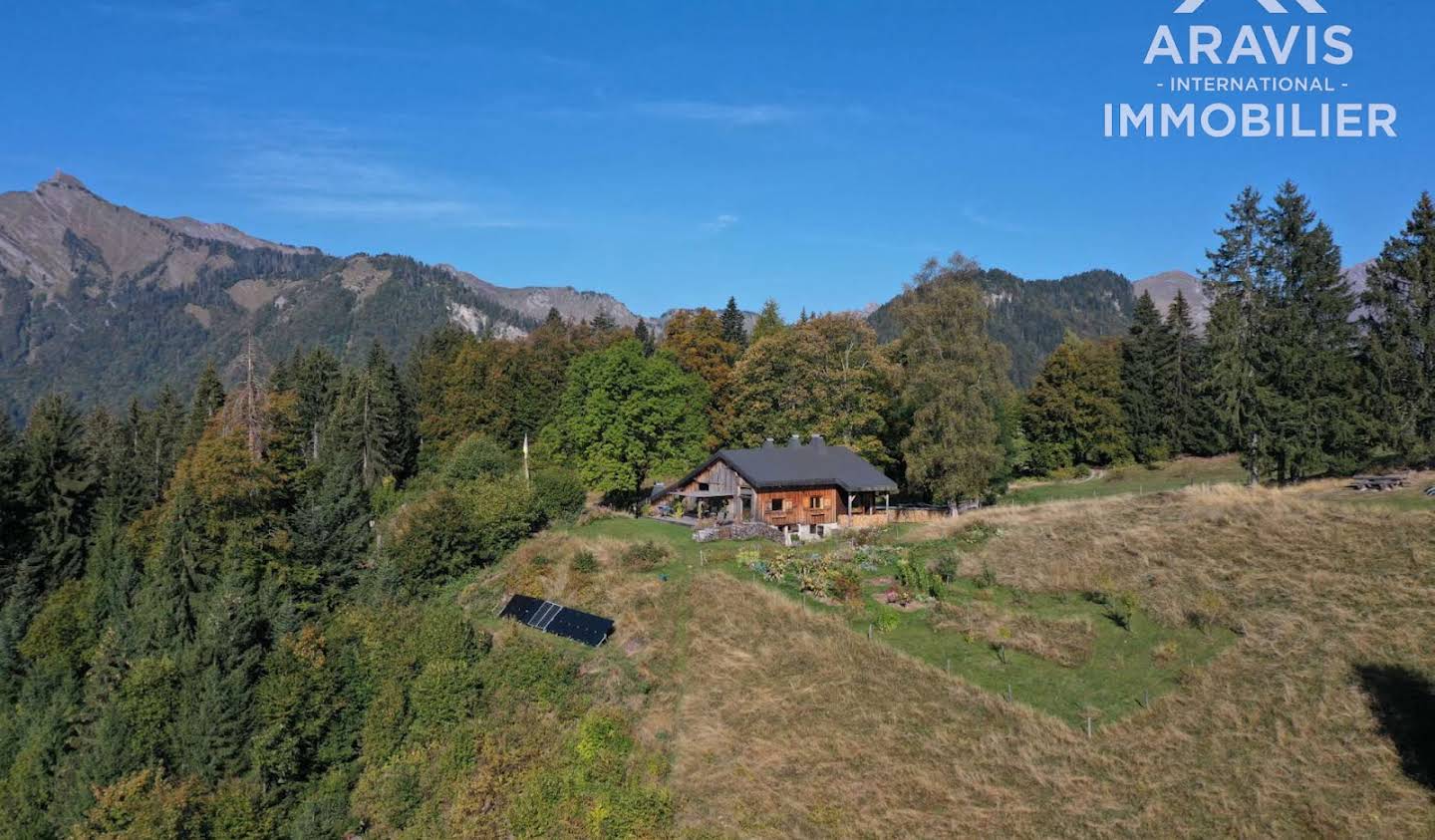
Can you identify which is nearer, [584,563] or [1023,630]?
[1023,630]

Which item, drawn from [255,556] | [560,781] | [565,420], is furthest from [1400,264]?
[255,556]

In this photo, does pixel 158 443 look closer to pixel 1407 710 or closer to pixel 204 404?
pixel 204 404

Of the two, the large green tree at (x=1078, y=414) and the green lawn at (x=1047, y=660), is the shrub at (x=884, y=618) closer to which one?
the green lawn at (x=1047, y=660)

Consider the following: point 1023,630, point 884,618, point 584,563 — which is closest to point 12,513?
point 584,563

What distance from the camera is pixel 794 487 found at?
154ft

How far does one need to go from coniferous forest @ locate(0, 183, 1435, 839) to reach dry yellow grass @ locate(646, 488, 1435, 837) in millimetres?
3858

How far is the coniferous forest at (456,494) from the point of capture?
30297mm

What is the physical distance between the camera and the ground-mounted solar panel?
107ft

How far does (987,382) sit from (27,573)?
195 ft

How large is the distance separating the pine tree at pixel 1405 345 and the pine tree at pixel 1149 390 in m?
25.2

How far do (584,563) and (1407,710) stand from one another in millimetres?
29109

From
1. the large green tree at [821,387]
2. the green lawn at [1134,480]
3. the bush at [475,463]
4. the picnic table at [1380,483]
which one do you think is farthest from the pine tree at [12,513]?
the picnic table at [1380,483]

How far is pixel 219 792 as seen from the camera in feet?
101

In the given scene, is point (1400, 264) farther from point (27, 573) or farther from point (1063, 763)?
point (27, 573)
